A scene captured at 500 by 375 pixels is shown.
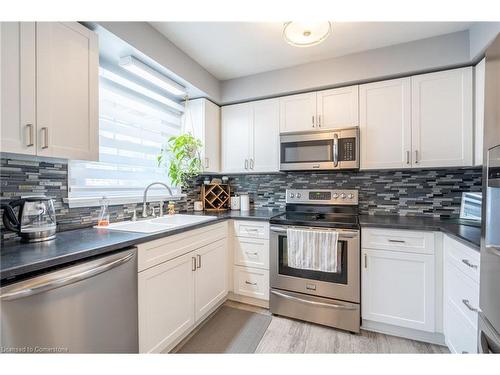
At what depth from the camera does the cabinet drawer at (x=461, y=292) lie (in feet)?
4.23

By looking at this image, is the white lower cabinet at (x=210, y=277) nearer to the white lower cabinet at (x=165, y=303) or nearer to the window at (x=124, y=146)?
the white lower cabinet at (x=165, y=303)

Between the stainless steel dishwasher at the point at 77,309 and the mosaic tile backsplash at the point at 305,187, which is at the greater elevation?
the mosaic tile backsplash at the point at 305,187

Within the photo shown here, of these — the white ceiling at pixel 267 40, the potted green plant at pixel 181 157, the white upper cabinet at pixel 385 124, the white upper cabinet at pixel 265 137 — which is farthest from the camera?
the white upper cabinet at pixel 265 137

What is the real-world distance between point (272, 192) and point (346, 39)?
1.70 metres

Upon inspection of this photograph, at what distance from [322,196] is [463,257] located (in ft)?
3.98

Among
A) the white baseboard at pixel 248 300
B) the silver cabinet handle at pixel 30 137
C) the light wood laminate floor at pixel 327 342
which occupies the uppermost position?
the silver cabinet handle at pixel 30 137

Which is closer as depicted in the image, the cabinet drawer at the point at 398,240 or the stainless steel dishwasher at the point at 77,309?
the stainless steel dishwasher at the point at 77,309

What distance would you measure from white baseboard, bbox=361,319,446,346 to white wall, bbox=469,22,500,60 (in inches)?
84.5

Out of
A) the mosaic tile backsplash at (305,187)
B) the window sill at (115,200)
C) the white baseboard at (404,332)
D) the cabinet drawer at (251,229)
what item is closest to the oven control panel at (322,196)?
the mosaic tile backsplash at (305,187)

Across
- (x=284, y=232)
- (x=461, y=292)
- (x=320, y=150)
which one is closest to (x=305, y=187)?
(x=320, y=150)

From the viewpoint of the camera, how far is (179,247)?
64.3 inches

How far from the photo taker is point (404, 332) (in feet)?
5.89

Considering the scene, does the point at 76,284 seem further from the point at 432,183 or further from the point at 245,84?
the point at 432,183

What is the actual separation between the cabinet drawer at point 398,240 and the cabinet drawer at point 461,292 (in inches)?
6.5
